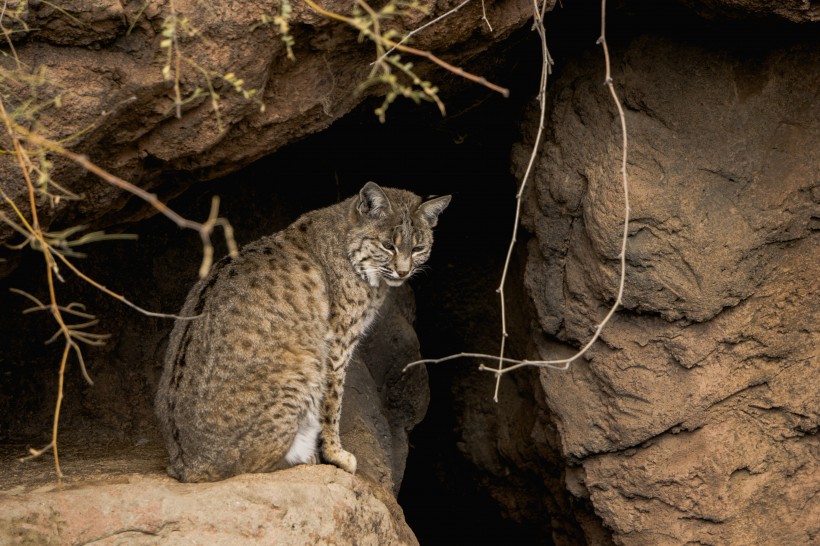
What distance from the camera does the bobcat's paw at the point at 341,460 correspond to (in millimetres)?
4926

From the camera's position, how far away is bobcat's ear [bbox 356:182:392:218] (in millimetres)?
5215

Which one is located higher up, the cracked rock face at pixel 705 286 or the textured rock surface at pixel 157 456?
the cracked rock face at pixel 705 286

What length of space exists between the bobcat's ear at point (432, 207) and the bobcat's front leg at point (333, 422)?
105 centimetres

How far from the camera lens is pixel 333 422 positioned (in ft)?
16.3

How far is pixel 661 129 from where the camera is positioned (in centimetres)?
498

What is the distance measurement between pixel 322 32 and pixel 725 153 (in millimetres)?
2237

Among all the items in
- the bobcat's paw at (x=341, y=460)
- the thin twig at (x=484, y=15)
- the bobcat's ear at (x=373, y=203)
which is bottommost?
the bobcat's paw at (x=341, y=460)

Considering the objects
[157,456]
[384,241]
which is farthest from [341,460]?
[384,241]

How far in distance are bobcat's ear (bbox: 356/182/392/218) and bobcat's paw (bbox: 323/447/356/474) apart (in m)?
1.36

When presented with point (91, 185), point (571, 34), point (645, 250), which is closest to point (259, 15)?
→ point (91, 185)

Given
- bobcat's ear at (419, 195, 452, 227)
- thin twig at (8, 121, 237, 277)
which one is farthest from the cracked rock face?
thin twig at (8, 121, 237, 277)

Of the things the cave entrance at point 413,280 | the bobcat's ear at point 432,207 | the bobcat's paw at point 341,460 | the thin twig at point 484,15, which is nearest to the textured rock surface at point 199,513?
the bobcat's paw at point 341,460

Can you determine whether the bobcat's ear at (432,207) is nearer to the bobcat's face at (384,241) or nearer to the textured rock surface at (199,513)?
the bobcat's face at (384,241)

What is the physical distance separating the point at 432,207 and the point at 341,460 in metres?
1.60
